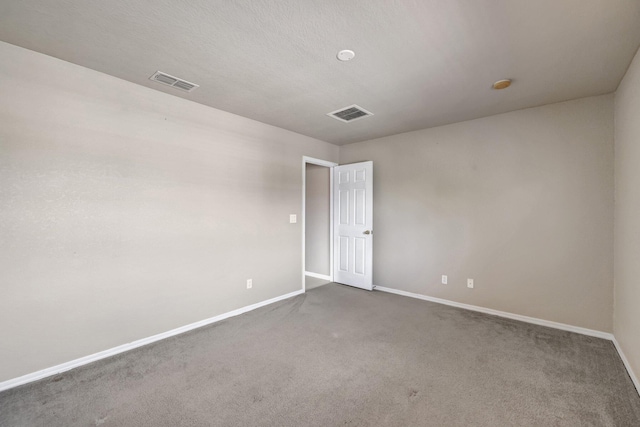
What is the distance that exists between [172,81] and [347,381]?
307 centimetres

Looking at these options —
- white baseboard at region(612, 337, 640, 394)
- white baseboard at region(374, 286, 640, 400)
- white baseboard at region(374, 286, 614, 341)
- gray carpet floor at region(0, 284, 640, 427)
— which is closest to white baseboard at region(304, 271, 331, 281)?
white baseboard at region(374, 286, 614, 341)

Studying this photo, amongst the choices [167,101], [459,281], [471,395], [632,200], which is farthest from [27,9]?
[459,281]

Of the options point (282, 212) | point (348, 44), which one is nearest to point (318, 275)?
point (282, 212)

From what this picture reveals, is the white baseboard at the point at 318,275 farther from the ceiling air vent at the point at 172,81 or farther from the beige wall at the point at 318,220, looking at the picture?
the ceiling air vent at the point at 172,81

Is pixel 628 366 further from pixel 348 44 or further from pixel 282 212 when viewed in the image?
pixel 282 212

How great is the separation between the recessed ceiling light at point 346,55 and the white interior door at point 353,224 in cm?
242

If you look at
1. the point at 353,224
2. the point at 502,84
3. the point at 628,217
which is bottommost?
the point at 353,224

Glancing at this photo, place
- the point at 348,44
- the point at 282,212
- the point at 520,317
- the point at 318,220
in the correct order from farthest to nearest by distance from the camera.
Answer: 1. the point at 318,220
2. the point at 282,212
3. the point at 520,317
4. the point at 348,44

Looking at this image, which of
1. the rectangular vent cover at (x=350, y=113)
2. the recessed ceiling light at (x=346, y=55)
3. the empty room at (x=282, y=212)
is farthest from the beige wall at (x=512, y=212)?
the recessed ceiling light at (x=346, y=55)

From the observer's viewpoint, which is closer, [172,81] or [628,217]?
[628,217]

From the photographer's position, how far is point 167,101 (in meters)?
2.90

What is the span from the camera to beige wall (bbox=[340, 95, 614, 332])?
2.91 meters

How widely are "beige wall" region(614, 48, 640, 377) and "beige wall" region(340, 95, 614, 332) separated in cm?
19

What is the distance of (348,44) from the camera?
2.04 metres
